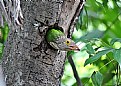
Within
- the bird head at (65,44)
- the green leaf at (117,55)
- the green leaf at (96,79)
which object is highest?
the bird head at (65,44)

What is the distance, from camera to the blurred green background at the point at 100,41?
105 cm

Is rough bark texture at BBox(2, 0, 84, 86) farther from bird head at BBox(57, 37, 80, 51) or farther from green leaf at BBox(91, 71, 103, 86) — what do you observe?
green leaf at BBox(91, 71, 103, 86)

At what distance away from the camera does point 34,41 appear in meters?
0.84

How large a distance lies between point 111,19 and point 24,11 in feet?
2.92

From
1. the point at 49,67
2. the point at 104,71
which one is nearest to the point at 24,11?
the point at 49,67

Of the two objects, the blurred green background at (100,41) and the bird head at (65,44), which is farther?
the blurred green background at (100,41)

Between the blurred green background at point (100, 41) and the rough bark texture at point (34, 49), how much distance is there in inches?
6.8

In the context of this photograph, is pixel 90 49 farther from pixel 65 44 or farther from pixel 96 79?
pixel 65 44

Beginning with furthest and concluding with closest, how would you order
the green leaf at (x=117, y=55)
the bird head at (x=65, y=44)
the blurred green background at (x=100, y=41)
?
the blurred green background at (x=100, y=41), the green leaf at (x=117, y=55), the bird head at (x=65, y=44)

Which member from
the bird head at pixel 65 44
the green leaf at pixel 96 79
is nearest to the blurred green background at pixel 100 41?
the green leaf at pixel 96 79

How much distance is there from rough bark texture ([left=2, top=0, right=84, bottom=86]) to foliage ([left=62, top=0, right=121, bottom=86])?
0.17m

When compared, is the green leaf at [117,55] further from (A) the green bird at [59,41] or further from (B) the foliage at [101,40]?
(A) the green bird at [59,41]

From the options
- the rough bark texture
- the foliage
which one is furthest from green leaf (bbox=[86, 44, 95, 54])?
the rough bark texture

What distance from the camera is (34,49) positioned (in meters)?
0.84
